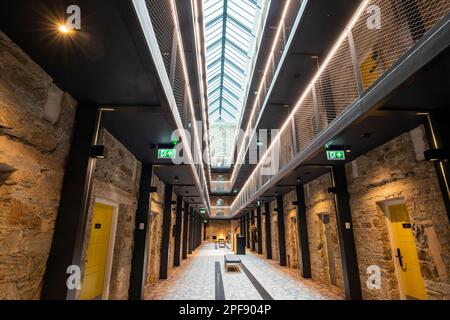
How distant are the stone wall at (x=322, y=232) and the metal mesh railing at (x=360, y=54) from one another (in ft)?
8.36

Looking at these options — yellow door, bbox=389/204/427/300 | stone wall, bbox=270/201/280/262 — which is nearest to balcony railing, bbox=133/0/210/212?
yellow door, bbox=389/204/427/300

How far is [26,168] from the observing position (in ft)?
8.13

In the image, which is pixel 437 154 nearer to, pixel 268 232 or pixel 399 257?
pixel 399 257

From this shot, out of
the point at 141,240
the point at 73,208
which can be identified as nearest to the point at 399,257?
the point at 141,240

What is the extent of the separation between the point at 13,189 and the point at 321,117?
4.98 m

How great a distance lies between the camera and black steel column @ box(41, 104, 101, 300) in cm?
274

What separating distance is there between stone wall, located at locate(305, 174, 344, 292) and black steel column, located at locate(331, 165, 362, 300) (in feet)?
2.48

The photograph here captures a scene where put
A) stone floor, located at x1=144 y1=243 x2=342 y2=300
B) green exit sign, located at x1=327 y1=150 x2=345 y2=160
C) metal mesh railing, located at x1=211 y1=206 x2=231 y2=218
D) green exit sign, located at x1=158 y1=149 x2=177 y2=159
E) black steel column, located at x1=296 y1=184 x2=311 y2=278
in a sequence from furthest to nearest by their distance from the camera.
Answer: metal mesh railing, located at x1=211 y1=206 x2=231 y2=218
black steel column, located at x1=296 y1=184 x2=311 y2=278
stone floor, located at x1=144 y1=243 x2=342 y2=300
green exit sign, located at x1=327 y1=150 x2=345 y2=160
green exit sign, located at x1=158 y1=149 x2=177 y2=159

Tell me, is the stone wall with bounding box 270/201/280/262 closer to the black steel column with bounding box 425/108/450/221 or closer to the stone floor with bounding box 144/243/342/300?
the stone floor with bounding box 144/243/342/300

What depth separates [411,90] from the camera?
2.91 metres

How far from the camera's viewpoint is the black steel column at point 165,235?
8.24 m

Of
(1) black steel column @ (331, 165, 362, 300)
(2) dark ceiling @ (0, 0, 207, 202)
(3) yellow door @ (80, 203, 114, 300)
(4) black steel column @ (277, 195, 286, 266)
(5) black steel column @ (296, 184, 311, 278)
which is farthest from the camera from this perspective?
(4) black steel column @ (277, 195, 286, 266)

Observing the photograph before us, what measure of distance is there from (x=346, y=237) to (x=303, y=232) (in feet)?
10.1

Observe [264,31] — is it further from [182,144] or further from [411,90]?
[411,90]
